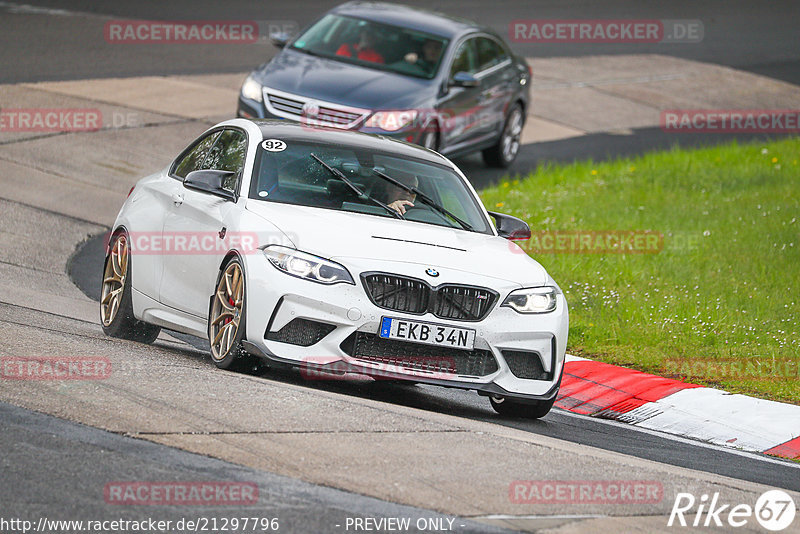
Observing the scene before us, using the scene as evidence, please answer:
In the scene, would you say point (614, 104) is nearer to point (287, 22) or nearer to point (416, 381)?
point (287, 22)

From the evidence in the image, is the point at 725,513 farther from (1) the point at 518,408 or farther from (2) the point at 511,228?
(2) the point at 511,228

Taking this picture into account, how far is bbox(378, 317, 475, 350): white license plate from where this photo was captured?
7641 millimetres

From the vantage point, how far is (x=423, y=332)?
768 centimetres

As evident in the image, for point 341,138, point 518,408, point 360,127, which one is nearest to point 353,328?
point 518,408

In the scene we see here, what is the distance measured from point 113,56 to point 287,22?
564 centimetres

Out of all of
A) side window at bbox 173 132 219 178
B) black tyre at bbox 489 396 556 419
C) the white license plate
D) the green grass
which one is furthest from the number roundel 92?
the green grass

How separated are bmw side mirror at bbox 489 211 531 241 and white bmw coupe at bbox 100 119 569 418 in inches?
0.7

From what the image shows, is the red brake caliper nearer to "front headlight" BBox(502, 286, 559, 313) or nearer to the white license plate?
the white license plate

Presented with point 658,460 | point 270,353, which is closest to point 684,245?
point 658,460

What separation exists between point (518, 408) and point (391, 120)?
7508 mm

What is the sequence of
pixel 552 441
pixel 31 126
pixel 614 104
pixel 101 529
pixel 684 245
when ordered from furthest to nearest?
pixel 614 104, pixel 31 126, pixel 684 245, pixel 552 441, pixel 101 529

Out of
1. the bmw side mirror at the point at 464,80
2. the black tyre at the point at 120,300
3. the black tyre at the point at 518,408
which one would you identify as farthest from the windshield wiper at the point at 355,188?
the bmw side mirror at the point at 464,80

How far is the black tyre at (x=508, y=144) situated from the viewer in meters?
19.1

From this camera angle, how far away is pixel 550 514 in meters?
5.82
